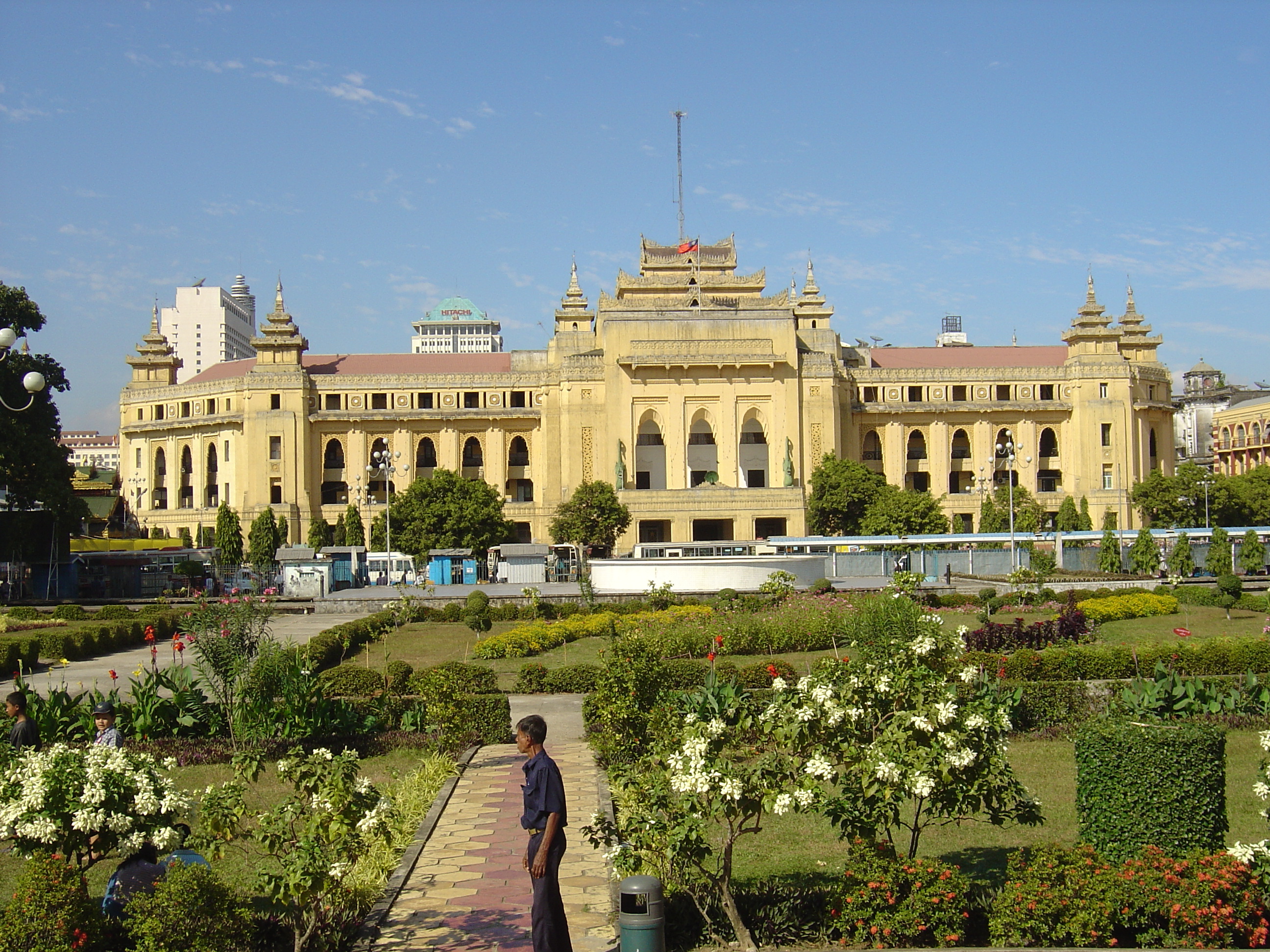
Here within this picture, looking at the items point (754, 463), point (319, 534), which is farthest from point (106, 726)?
point (754, 463)

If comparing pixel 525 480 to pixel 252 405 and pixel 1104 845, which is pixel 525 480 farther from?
pixel 1104 845

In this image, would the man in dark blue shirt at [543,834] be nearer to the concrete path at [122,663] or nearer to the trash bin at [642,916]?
the trash bin at [642,916]

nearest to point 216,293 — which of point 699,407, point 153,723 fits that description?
A: point 699,407

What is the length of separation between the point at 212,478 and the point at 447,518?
27.1 m

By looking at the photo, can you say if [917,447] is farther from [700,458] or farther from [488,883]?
[488,883]

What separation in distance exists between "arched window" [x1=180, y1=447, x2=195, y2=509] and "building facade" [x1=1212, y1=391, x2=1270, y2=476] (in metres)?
68.4

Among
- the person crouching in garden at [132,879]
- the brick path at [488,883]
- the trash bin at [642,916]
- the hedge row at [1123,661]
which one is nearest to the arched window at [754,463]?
the hedge row at [1123,661]

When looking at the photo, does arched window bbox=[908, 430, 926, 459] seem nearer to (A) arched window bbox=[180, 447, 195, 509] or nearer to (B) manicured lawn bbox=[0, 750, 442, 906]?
(A) arched window bbox=[180, 447, 195, 509]

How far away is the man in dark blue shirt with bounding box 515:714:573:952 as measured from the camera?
6875 millimetres

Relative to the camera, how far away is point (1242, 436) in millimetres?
87500

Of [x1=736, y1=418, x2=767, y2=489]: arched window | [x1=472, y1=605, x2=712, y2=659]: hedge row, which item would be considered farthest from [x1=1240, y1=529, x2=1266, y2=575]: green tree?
[x1=736, y1=418, x2=767, y2=489]: arched window

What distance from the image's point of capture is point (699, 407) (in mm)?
60125

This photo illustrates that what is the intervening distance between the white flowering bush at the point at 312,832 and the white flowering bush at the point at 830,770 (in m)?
1.55

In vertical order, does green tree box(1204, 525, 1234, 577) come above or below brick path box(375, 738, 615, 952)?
above
